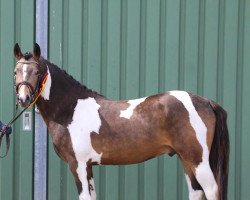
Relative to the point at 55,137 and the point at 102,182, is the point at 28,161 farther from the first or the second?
the point at 55,137

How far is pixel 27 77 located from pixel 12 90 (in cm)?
129

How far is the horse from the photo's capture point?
3.31 meters

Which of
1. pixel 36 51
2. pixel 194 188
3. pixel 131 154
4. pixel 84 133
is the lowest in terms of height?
pixel 194 188

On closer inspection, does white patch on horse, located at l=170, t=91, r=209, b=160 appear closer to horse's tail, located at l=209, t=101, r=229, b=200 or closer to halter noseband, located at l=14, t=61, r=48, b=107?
horse's tail, located at l=209, t=101, r=229, b=200

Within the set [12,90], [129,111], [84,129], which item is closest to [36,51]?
[84,129]

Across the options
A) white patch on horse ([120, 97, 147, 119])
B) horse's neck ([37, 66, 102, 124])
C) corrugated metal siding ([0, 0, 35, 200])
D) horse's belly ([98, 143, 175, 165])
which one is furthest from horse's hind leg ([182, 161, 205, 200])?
corrugated metal siding ([0, 0, 35, 200])

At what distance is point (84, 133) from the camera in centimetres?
337

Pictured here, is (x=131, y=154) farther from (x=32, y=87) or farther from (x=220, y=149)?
(x=32, y=87)

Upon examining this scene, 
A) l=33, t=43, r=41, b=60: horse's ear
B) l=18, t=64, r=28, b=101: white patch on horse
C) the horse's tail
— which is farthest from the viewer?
the horse's tail

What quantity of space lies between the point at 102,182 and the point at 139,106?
4.23 feet

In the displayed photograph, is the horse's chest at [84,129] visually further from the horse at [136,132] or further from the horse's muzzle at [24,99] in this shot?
the horse's muzzle at [24,99]

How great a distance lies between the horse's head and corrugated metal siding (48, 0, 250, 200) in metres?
1.13

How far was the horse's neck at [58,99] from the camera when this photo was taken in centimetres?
344

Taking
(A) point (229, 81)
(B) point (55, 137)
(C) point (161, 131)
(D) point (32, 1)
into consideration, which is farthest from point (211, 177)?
(D) point (32, 1)
